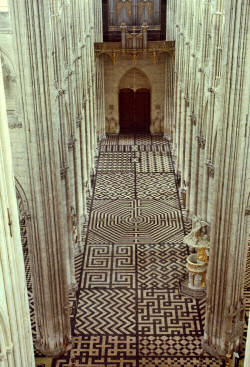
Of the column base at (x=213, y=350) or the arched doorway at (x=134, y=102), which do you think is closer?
the column base at (x=213, y=350)

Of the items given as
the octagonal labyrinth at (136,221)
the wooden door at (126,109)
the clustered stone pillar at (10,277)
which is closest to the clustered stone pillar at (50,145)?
the octagonal labyrinth at (136,221)

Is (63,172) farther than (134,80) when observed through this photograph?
No

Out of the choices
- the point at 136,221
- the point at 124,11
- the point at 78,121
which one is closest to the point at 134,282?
the point at 136,221

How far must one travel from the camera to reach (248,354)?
6.15 meters

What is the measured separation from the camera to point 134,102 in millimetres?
23047

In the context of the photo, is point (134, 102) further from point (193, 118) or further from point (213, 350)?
point (213, 350)

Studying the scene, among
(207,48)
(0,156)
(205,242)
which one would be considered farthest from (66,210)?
(0,156)

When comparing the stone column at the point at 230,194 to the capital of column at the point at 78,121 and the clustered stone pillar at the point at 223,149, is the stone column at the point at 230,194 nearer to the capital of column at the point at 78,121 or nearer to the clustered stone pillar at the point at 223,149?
the clustered stone pillar at the point at 223,149

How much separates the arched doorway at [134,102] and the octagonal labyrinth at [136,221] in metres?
7.47

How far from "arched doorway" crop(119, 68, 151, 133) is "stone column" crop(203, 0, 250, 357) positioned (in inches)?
559

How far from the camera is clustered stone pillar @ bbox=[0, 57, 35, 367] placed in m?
5.71

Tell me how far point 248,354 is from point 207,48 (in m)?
7.87

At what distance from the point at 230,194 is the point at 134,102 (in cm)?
1468

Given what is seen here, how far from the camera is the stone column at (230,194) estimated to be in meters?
8.20
